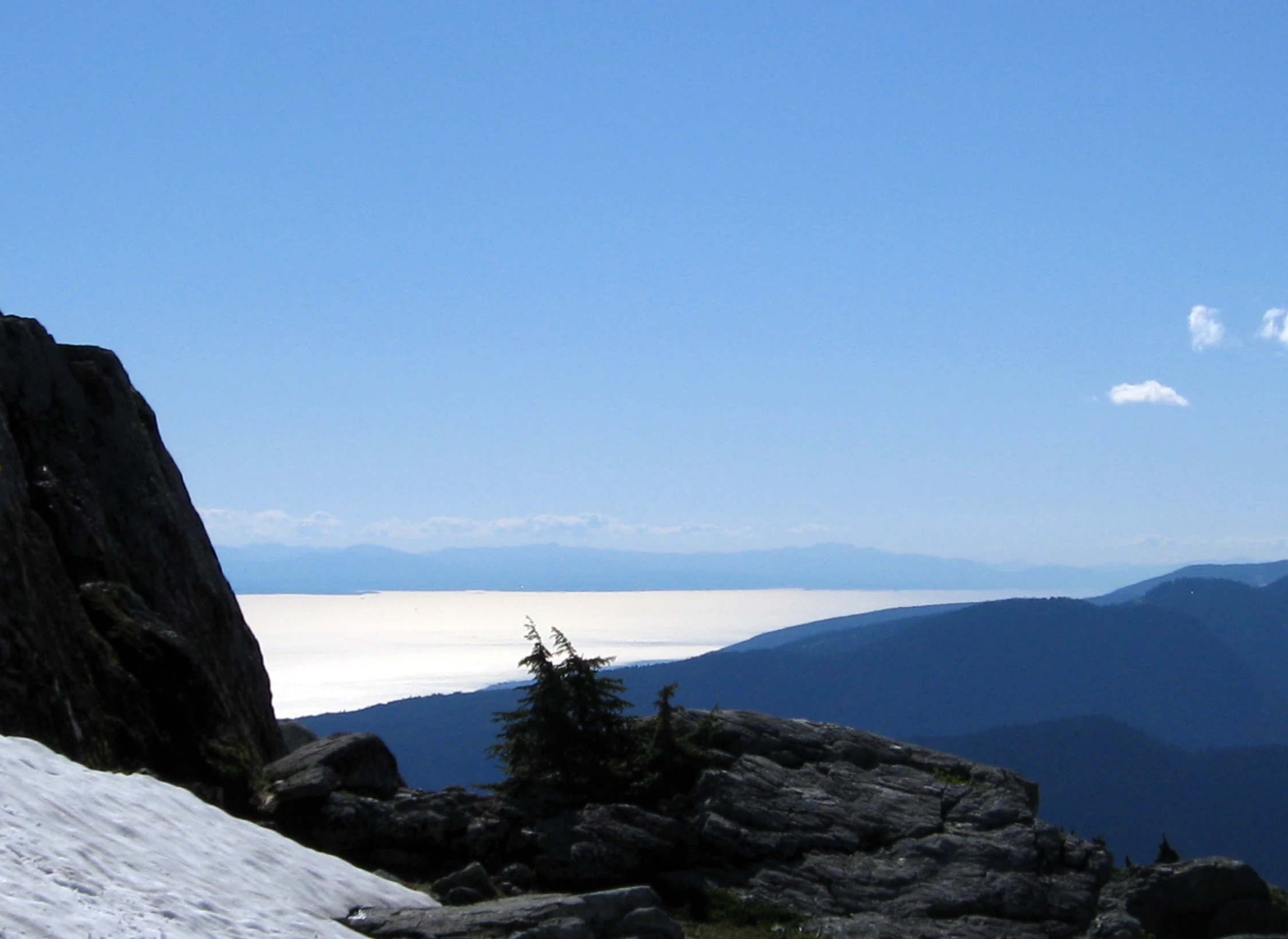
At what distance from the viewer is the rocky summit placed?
2348 cm

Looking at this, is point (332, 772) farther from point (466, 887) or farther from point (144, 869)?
point (144, 869)

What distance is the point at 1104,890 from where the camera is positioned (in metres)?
26.6

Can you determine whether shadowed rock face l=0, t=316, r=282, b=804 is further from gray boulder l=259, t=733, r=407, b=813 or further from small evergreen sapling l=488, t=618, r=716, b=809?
small evergreen sapling l=488, t=618, r=716, b=809

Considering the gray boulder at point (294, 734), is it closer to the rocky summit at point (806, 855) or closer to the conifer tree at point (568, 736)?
the rocky summit at point (806, 855)

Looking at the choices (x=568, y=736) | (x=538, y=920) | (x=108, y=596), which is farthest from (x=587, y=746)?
(x=108, y=596)

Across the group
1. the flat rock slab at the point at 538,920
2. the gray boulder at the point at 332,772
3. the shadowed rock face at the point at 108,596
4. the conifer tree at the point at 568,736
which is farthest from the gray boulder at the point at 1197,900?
the shadowed rock face at the point at 108,596

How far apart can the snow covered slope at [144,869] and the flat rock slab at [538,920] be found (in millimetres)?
753

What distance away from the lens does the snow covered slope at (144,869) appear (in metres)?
13.0

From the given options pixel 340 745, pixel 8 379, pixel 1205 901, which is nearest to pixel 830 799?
pixel 1205 901

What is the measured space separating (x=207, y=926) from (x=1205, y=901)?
22648mm

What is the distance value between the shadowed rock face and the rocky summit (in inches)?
101

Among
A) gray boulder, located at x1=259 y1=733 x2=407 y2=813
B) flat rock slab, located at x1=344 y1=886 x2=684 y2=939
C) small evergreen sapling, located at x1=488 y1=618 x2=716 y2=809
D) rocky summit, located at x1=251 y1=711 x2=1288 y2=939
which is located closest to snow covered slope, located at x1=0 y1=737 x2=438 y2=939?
flat rock slab, located at x1=344 y1=886 x2=684 y2=939

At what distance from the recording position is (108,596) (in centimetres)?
2603

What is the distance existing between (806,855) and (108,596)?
51.8ft
